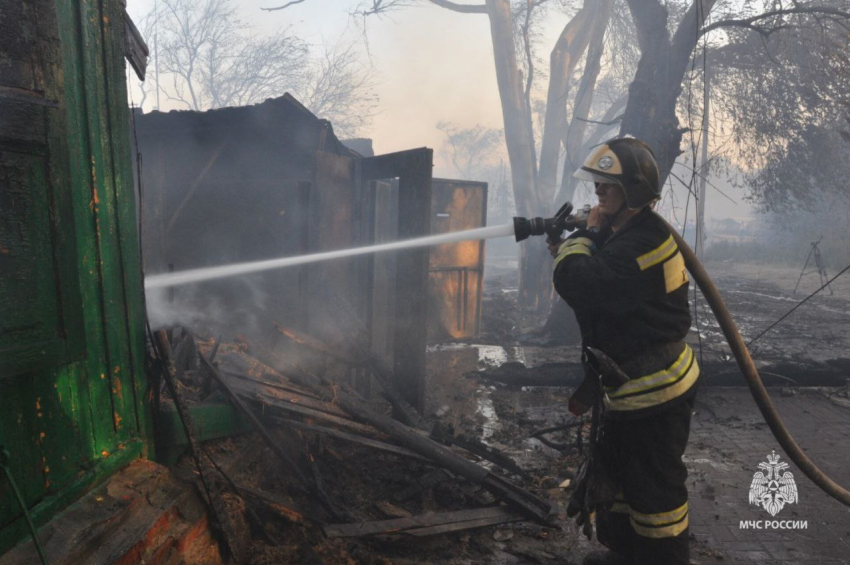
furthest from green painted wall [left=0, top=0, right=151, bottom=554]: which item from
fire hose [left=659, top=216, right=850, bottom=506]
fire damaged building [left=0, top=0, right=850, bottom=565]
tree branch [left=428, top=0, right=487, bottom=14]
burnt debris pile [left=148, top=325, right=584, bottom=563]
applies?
tree branch [left=428, top=0, right=487, bottom=14]

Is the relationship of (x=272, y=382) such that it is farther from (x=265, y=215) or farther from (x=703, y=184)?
(x=703, y=184)

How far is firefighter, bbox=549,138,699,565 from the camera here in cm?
268

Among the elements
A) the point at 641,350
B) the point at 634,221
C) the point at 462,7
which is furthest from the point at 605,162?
the point at 462,7

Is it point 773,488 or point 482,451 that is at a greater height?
point 482,451

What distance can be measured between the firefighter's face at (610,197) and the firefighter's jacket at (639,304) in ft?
0.46

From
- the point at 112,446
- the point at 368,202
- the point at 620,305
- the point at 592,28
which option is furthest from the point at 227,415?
the point at 592,28

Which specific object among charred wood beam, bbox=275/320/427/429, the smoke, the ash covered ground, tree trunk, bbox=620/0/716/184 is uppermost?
tree trunk, bbox=620/0/716/184

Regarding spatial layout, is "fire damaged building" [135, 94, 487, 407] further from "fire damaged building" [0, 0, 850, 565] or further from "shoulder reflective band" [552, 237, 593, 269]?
"shoulder reflective band" [552, 237, 593, 269]

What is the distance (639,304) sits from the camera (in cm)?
272

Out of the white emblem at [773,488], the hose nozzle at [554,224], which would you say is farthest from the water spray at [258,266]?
the white emblem at [773,488]

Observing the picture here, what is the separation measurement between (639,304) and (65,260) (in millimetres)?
2563

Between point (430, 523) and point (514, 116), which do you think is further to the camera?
point (514, 116)

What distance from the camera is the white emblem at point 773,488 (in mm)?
4121

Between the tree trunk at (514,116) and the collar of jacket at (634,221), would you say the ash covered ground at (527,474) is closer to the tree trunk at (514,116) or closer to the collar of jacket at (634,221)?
the collar of jacket at (634,221)
